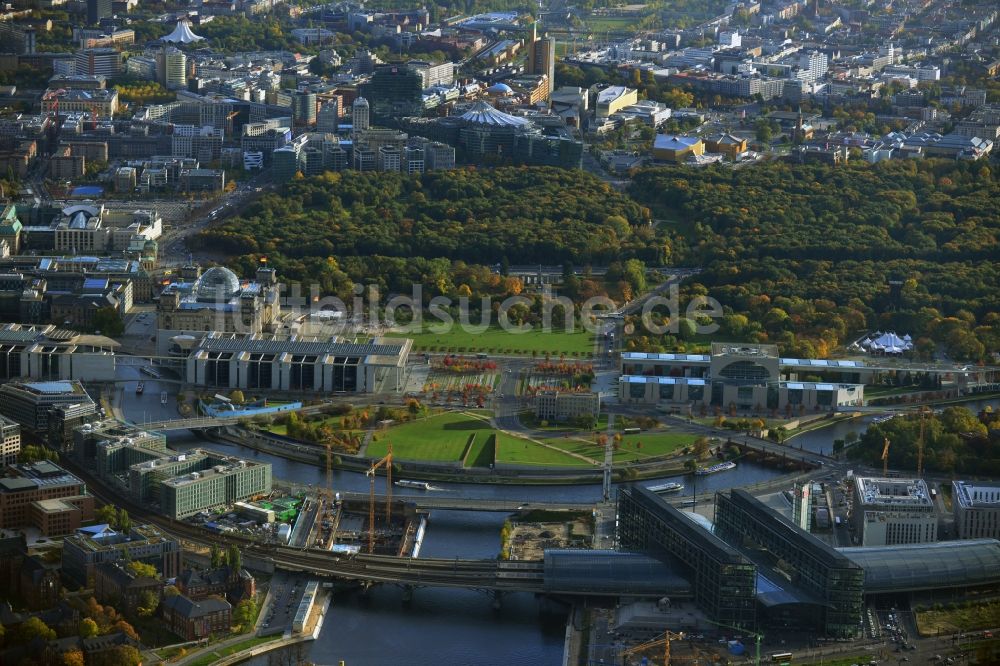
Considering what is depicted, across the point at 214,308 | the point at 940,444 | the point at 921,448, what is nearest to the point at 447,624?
the point at 921,448

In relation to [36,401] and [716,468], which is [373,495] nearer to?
[716,468]

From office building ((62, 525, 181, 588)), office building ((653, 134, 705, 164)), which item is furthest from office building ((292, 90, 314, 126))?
office building ((62, 525, 181, 588))

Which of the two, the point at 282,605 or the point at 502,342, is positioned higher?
the point at 502,342

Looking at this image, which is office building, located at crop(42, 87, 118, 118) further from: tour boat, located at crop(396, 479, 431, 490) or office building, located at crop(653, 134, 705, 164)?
tour boat, located at crop(396, 479, 431, 490)

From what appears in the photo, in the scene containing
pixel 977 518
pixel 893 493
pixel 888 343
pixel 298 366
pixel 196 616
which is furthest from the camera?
pixel 888 343

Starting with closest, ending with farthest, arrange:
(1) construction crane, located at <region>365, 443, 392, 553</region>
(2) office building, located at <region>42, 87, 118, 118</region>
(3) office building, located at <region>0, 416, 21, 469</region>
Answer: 1. (1) construction crane, located at <region>365, 443, 392, 553</region>
2. (3) office building, located at <region>0, 416, 21, 469</region>
3. (2) office building, located at <region>42, 87, 118, 118</region>

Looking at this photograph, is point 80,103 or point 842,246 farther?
point 80,103
